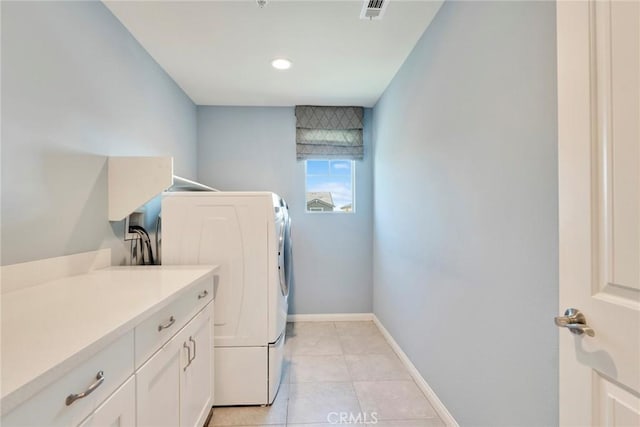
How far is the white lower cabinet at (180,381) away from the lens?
1043mm

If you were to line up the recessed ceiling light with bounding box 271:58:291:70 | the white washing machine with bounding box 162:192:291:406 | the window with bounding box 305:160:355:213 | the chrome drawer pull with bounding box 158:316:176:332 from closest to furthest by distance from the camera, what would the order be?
the chrome drawer pull with bounding box 158:316:176:332, the white washing machine with bounding box 162:192:291:406, the recessed ceiling light with bounding box 271:58:291:70, the window with bounding box 305:160:355:213

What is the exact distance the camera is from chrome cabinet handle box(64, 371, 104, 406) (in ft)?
2.22

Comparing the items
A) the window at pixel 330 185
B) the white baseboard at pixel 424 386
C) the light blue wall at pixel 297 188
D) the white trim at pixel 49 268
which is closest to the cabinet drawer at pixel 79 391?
the white trim at pixel 49 268

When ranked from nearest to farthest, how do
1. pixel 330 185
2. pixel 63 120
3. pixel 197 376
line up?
1. pixel 63 120
2. pixel 197 376
3. pixel 330 185

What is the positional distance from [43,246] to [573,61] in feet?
6.61

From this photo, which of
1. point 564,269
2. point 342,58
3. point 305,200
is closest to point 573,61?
point 564,269

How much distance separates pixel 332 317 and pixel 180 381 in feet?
7.64

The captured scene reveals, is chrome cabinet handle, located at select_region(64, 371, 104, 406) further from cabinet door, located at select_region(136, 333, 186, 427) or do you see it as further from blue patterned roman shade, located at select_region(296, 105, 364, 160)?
blue patterned roman shade, located at select_region(296, 105, 364, 160)

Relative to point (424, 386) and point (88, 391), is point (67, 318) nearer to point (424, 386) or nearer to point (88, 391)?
point (88, 391)

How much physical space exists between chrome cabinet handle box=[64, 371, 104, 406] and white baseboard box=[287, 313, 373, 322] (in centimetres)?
275

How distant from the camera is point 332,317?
3469 millimetres

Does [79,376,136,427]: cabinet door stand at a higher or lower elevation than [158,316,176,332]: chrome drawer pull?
lower


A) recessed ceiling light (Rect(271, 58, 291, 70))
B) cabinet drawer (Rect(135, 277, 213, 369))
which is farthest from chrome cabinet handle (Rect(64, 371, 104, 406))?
recessed ceiling light (Rect(271, 58, 291, 70))

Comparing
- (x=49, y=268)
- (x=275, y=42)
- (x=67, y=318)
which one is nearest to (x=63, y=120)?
(x=49, y=268)
